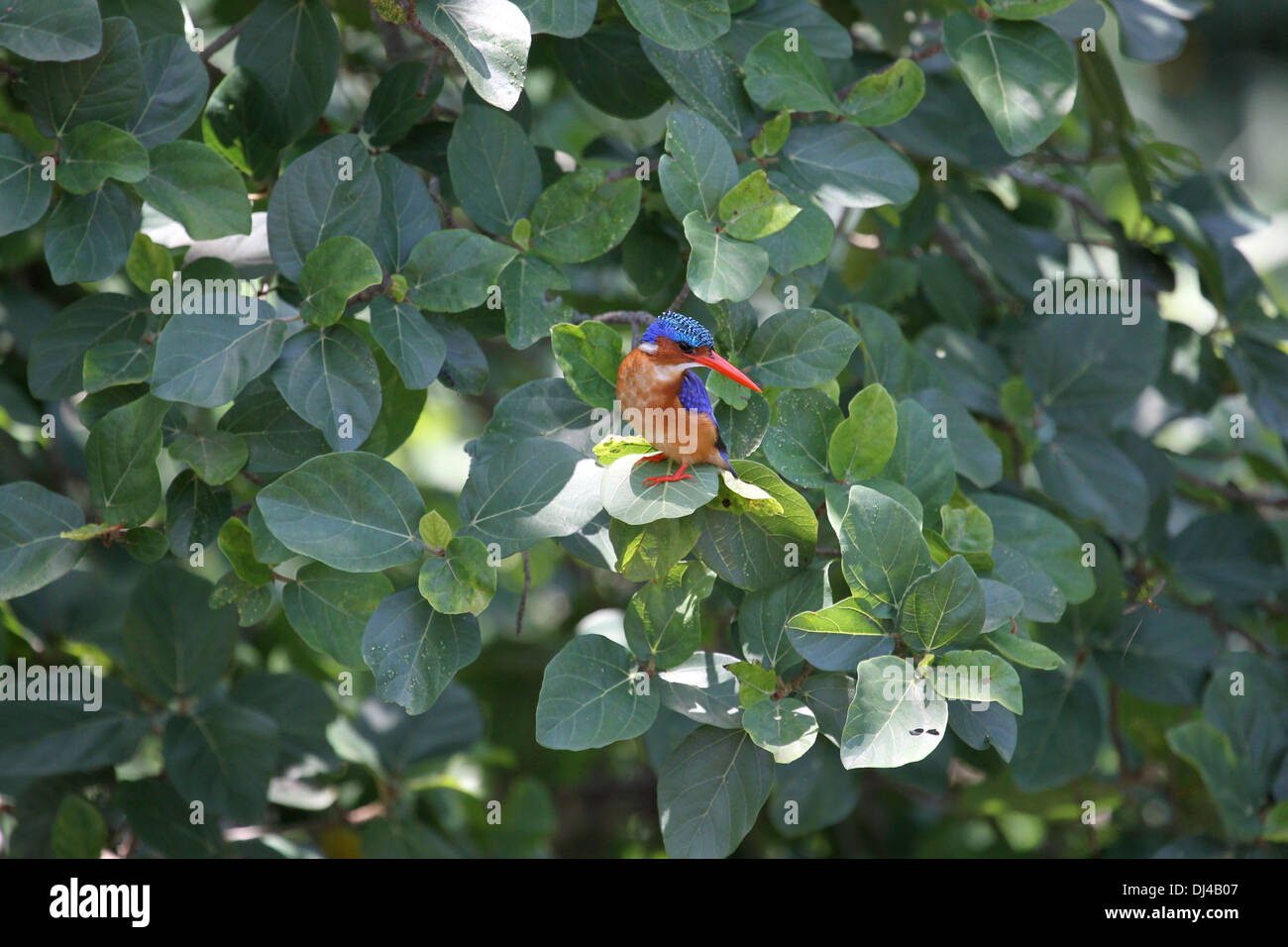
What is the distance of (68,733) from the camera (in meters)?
1.70

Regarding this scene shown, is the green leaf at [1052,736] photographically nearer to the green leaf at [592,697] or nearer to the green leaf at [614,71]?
the green leaf at [592,697]

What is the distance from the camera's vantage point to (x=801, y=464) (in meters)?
1.23

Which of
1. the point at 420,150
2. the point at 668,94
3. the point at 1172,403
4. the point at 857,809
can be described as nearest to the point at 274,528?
the point at 420,150

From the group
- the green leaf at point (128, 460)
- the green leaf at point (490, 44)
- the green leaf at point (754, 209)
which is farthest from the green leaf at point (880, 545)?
the green leaf at point (128, 460)

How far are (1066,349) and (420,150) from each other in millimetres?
1044

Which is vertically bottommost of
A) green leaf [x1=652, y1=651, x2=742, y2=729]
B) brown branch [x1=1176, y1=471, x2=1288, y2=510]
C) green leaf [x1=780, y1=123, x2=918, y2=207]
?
brown branch [x1=1176, y1=471, x2=1288, y2=510]

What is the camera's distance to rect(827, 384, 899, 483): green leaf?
3.96ft

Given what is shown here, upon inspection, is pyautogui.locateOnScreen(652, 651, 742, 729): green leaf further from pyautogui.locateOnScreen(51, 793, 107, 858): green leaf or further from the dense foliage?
pyautogui.locateOnScreen(51, 793, 107, 858): green leaf

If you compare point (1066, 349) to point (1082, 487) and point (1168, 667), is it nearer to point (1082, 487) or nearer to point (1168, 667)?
point (1082, 487)

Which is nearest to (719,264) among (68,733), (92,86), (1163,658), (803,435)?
(803,435)

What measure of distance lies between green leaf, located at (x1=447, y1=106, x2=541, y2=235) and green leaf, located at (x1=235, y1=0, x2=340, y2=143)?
26cm

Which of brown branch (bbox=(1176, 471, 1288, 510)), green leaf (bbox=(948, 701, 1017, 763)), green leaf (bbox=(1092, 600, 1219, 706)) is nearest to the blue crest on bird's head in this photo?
green leaf (bbox=(948, 701, 1017, 763))

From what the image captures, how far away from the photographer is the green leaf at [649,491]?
1.06 meters
